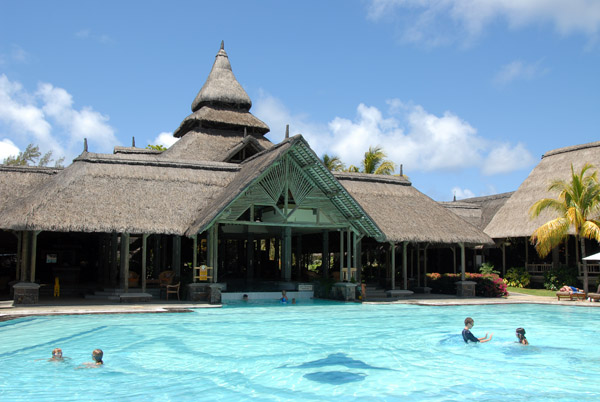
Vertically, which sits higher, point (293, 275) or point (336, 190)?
point (336, 190)

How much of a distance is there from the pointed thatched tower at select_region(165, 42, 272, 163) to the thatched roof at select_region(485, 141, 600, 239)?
12489 mm

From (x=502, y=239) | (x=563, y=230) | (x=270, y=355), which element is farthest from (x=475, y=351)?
(x=502, y=239)

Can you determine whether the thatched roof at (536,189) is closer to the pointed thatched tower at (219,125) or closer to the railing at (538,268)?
the railing at (538,268)

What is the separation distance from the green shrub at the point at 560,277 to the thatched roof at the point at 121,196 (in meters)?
15.3

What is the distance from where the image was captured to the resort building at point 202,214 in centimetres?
1930

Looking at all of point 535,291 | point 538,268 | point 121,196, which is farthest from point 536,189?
point 121,196

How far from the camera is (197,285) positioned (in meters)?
20.1

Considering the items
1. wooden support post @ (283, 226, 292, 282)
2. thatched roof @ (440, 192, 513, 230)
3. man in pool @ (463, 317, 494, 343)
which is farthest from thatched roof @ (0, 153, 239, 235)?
thatched roof @ (440, 192, 513, 230)

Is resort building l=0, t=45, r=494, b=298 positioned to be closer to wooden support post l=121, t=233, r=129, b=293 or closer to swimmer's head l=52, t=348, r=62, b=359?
wooden support post l=121, t=233, r=129, b=293

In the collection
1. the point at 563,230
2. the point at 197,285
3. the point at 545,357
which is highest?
the point at 563,230

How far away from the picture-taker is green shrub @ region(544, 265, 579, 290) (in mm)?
26578

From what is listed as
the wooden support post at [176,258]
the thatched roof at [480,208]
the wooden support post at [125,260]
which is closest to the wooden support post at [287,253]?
the wooden support post at [176,258]

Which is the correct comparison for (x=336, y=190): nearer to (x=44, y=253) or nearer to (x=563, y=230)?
(x=563, y=230)

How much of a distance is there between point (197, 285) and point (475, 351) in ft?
33.1
